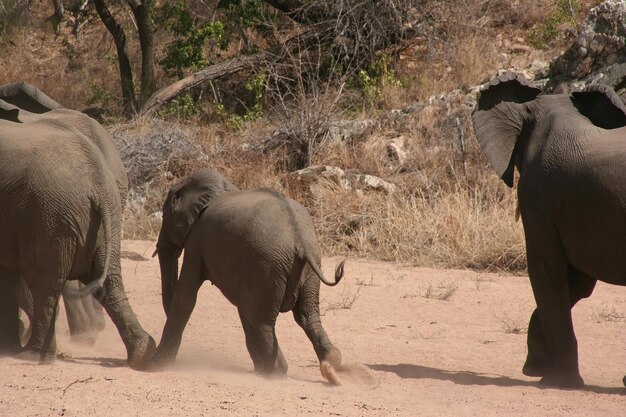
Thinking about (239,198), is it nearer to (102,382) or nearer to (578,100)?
(102,382)

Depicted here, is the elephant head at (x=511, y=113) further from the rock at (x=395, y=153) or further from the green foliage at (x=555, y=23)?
the green foliage at (x=555, y=23)

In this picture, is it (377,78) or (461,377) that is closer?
(461,377)

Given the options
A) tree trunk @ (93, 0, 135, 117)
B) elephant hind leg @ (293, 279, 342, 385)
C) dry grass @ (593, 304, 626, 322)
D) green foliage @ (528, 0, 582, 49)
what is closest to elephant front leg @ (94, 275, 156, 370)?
elephant hind leg @ (293, 279, 342, 385)

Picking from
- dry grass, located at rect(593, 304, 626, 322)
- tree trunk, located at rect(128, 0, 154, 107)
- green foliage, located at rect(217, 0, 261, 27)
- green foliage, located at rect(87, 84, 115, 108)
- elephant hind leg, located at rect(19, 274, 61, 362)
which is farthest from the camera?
green foliage, located at rect(87, 84, 115, 108)

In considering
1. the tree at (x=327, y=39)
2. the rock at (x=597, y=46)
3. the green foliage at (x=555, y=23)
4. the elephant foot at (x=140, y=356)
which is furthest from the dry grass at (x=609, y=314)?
the green foliage at (x=555, y=23)

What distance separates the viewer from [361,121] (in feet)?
52.4

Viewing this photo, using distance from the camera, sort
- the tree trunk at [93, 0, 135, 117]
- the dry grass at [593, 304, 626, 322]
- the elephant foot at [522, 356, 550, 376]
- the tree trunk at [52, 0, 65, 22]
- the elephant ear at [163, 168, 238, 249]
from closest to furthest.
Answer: the elephant foot at [522, 356, 550, 376] < the elephant ear at [163, 168, 238, 249] < the dry grass at [593, 304, 626, 322] < the tree trunk at [93, 0, 135, 117] < the tree trunk at [52, 0, 65, 22]

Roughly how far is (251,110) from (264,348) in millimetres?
11872

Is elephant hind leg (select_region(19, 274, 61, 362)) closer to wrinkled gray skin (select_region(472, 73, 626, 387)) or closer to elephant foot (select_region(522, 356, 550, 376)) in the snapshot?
wrinkled gray skin (select_region(472, 73, 626, 387))

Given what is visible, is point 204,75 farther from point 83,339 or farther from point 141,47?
point 83,339

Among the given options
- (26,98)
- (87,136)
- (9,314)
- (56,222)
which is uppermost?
(26,98)

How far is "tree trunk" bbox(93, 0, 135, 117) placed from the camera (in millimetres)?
20234

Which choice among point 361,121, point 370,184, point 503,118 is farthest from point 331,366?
point 361,121

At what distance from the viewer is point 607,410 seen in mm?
6328
